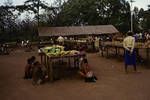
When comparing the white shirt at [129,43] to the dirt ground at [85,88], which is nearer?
the dirt ground at [85,88]

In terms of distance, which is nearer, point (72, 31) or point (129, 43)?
point (129, 43)

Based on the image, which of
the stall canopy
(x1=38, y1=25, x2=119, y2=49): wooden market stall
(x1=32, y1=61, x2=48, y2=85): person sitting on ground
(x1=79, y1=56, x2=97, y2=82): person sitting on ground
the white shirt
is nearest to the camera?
(x1=79, y1=56, x2=97, y2=82): person sitting on ground

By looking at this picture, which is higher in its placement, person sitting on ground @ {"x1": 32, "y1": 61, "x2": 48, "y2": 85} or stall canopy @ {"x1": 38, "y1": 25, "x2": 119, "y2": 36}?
stall canopy @ {"x1": 38, "y1": 25, "x2": 119, "y2": 36}

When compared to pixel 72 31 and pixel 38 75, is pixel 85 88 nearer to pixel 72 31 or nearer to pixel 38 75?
pixel 38 75

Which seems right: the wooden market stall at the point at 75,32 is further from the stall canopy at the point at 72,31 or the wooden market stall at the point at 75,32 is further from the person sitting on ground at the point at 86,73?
the person sitting on ground at the point at 86,73

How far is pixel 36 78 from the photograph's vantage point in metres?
11.2

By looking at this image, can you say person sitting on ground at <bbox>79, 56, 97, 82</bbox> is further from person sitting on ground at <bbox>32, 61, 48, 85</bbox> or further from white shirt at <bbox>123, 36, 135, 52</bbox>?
white shirt at <bbox>123, 36, 135, 52</bbox>

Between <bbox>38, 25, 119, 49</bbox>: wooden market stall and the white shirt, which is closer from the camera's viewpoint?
the white shirt

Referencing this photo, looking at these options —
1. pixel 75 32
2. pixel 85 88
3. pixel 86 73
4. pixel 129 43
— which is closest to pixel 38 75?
pixel 86 73

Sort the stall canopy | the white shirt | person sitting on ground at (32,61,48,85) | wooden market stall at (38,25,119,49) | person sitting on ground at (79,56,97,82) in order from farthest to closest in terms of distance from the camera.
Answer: the stall canopy < wooden market stall at (38,25,119,49) < the white shirt < person sitting on ground at (32,61,48,85) < person sitting on ground at (79,56,97,82)

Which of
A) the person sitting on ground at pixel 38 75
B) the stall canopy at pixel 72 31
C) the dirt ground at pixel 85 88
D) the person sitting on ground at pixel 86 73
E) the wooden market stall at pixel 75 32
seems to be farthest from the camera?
the stall canopy at pixel 72 31

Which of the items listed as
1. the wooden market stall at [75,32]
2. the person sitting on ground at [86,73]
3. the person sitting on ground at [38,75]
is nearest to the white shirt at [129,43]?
the person sitting on ground at [86,73]

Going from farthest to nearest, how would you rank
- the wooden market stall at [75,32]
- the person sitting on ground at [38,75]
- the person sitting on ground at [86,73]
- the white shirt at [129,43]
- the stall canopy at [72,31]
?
the stall canopy at [72,31] → the wooden market stall at [75,32] → the white shirt at [129,43] → the person sitting on ground at [38,75] → the person sitting on ground at [86,73]

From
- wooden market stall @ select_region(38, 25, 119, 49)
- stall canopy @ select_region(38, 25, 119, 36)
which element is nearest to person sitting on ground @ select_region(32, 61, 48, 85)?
wooden market stall @ select_region(38, 25, 119, 49)
